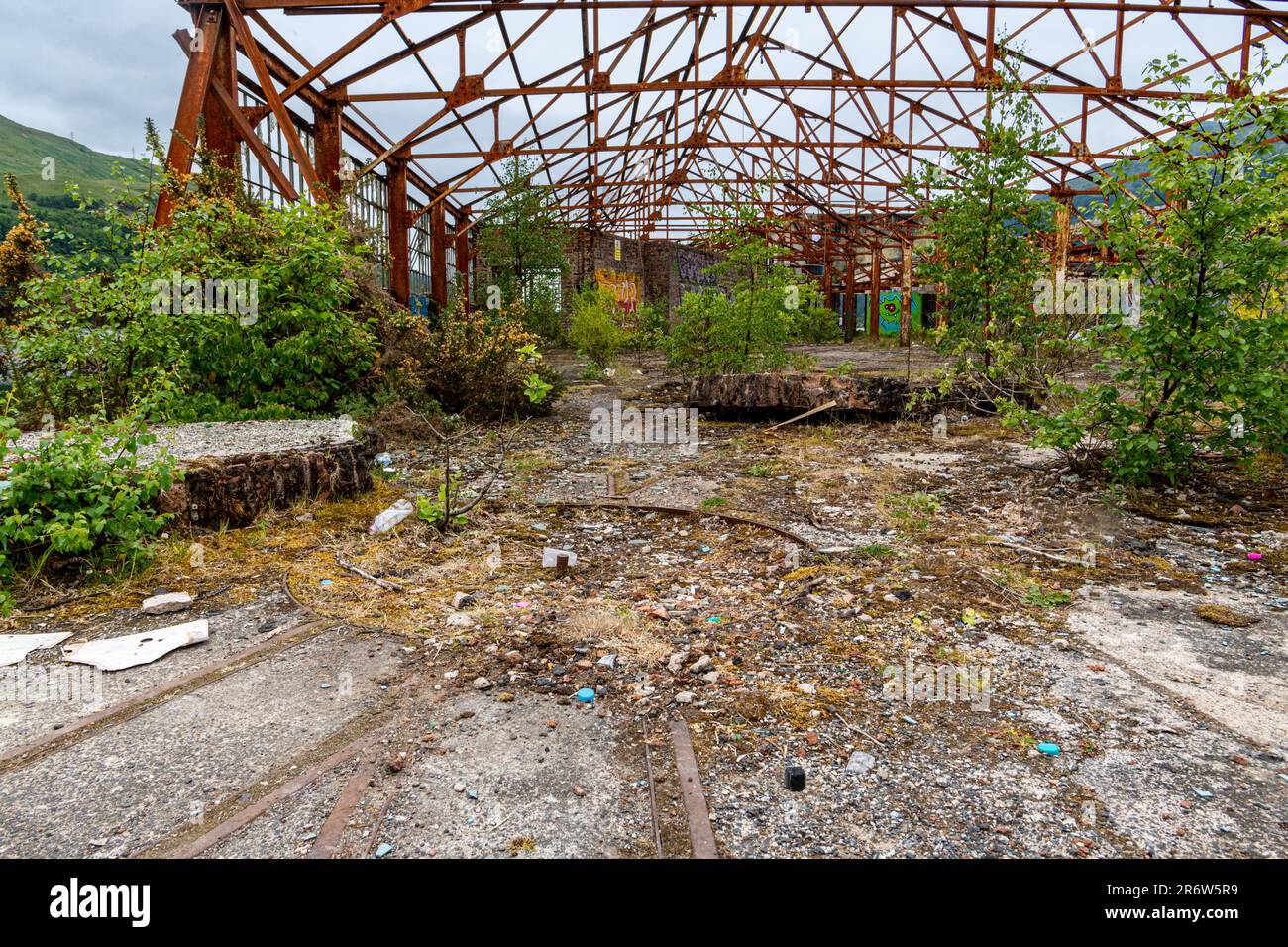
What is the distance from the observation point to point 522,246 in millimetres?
17703

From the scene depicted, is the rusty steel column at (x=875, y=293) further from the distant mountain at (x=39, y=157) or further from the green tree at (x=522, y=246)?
the distant mountain at (x=39, y=157)

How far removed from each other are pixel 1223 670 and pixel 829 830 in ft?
6.46

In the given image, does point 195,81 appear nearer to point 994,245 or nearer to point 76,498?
point 76,498

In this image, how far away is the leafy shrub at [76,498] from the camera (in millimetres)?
3520

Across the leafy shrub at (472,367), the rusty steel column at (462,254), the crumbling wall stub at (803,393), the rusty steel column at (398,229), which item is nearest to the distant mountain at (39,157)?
the rusty steel column at (462,254)

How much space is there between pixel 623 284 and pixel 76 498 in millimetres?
24462

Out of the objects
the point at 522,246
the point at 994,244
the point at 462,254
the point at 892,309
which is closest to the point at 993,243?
the point at 994,244

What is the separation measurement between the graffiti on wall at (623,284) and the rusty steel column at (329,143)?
13.9 m

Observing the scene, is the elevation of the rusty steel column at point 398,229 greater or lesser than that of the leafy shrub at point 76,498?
greater

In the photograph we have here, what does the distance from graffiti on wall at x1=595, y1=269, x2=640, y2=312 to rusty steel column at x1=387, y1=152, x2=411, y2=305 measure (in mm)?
11299

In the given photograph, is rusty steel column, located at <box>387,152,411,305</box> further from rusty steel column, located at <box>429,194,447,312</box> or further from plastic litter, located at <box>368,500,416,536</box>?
plastic litter, located at <box>368,500,416,536</box>
